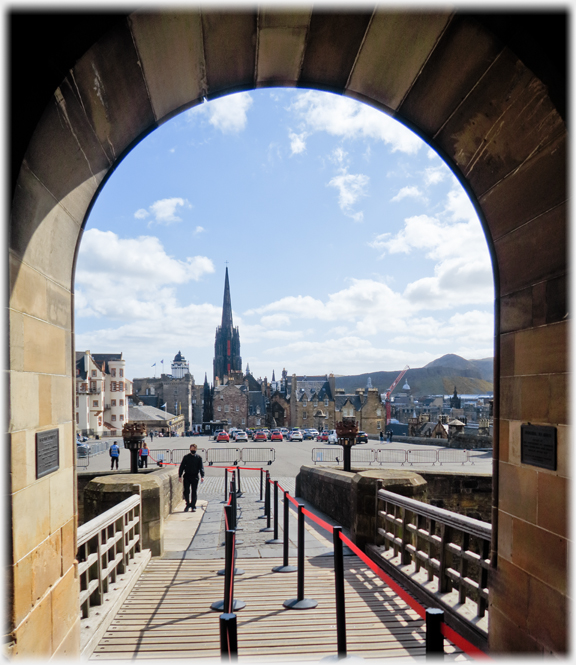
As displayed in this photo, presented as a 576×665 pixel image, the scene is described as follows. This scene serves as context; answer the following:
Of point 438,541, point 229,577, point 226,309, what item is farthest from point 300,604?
point 226,309

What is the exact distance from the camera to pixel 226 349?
120375 mm

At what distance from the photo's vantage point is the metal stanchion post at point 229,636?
2.76m

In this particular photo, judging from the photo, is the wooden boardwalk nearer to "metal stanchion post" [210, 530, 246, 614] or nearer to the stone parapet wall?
"metal stanchion post" [210, 530, 246, 614]

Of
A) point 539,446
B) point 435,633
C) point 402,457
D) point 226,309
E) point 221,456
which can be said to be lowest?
point 221,456

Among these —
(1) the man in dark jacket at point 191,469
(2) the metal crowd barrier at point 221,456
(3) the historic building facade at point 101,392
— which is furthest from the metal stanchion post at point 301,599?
(3) the historic building facade at point 101,392

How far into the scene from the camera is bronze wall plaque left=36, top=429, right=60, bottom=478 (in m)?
3.14

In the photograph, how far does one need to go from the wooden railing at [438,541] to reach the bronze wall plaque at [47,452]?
12.0ft

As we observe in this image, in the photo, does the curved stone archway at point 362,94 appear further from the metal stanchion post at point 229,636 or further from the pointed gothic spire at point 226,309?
the pointed gothic spire at point 226,309

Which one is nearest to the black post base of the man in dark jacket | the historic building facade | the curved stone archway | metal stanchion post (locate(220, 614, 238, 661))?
the curved stone archway

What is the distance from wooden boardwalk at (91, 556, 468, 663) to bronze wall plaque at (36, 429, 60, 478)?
75.6 inches

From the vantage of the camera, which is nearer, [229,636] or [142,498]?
[229,636]

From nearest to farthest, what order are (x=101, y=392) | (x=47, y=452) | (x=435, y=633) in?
1. (x=435, y=633)
2. (x=47, y=452)
3. (x=101, y=392)

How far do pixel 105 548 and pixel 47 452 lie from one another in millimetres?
2340

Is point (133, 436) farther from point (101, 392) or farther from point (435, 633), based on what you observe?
point (101, 392)
